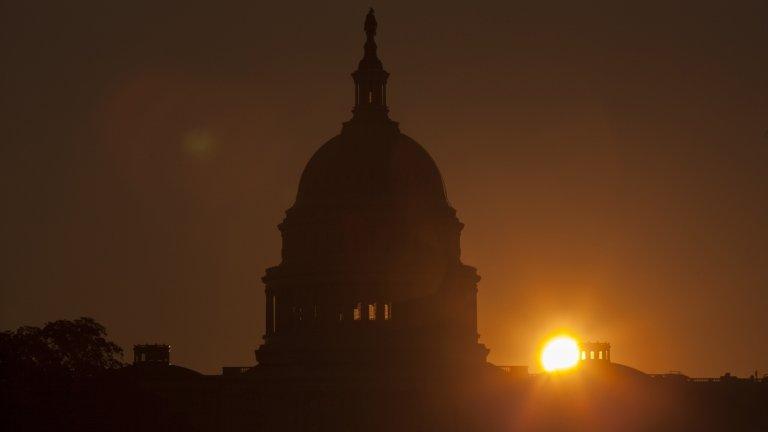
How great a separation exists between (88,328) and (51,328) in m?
2.38

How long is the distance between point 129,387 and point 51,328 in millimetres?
8620

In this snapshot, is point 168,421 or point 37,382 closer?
point 37,382

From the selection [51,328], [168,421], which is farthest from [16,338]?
[168,421]

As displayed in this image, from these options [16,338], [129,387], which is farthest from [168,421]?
[16,338]

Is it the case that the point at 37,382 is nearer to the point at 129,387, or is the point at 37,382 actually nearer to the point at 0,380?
the point at 0,380

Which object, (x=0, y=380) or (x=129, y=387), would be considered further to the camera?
(x=129, y=387)

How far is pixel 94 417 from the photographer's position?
170750 millimetres

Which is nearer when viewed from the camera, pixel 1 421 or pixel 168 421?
pixel 1 421

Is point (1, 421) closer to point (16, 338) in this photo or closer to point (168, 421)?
point (16, 338)

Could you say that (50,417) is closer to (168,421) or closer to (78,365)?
(78,365)

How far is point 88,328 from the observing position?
177 meters

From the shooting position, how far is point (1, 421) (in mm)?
165000

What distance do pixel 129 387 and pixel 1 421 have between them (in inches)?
709

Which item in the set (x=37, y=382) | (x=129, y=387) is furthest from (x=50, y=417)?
(x=129, y=387)
